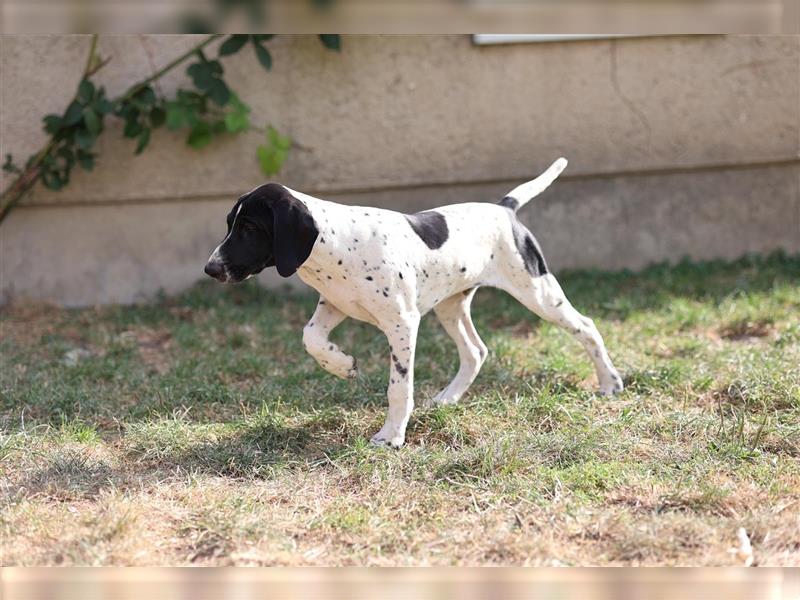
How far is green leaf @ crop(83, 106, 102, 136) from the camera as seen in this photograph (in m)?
7.23

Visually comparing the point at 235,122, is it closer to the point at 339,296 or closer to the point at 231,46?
the point at 231,46

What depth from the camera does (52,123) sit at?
7352mm

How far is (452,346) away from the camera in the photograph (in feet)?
20.8

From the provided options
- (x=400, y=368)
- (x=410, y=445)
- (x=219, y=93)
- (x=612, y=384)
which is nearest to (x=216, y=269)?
(x=400, y=368)

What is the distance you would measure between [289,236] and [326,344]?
63 centimetres

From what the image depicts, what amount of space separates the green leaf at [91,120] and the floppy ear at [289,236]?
3.52 metres

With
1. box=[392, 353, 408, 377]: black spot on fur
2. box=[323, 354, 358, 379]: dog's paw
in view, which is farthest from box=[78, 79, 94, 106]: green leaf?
box=[392, 353, 408, 377]: black spot on fur

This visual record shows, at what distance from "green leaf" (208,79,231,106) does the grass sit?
1655mm

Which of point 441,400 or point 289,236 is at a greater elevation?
point 289,236

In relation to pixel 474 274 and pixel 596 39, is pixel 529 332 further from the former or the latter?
pixel 596 39

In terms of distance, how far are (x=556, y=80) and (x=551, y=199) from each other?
3.22 feet

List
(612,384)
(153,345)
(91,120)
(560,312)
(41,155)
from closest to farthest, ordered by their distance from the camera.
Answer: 1. (560,312)
2. (612,384)
3. (153,345)
4. (91,120)
5. (41,155)

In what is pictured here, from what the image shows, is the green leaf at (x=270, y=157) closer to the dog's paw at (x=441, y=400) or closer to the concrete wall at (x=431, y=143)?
the concrete wall at (x=431, y=143)

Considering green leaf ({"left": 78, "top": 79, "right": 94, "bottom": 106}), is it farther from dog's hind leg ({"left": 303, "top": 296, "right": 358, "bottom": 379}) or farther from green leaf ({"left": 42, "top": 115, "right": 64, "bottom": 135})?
dog's hind leg ({"left": 303, "top": 296, "right": 358, "bottom": 379})
